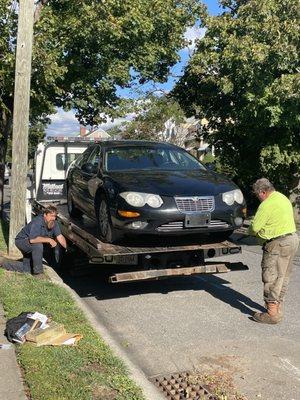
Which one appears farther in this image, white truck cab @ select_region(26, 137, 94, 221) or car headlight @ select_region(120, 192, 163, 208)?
white truck cab @ select_region(26, 137, 94, 221)

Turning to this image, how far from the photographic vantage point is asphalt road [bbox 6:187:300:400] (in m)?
4.85

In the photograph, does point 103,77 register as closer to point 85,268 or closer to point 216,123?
point 216,123

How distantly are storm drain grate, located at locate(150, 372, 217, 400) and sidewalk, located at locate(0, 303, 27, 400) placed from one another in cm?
113

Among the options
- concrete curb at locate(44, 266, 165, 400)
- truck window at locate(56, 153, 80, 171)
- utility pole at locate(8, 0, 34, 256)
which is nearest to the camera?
concrete curb at locate(44, 266, 165, 400)

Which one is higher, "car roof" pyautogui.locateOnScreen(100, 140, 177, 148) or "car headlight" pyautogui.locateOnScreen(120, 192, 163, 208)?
"car roof" pyautogui.locateOnScreen(100, 140, 177, 148)

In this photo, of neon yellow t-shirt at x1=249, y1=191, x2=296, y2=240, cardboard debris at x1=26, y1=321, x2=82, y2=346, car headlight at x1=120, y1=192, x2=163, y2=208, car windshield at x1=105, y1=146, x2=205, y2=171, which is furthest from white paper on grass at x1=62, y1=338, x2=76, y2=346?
car windshield at x1=105, y1=146, x2=205, y2=171

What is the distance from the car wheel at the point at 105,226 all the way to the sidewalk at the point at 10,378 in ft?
6.57

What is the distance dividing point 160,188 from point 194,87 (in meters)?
11.3

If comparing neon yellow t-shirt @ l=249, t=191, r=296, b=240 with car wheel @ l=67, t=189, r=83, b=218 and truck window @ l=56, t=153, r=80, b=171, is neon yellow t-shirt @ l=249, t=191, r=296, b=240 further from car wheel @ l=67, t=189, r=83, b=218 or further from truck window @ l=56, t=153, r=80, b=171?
truck window @ l=56, t=153, r=80, b=171

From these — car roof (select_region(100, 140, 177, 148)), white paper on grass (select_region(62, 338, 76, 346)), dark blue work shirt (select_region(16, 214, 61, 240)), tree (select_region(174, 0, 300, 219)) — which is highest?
tree (select_region(174, 0, 300, 219))

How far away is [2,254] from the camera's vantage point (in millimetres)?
9750

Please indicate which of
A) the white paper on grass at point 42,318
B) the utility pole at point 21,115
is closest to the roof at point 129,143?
the utility pole at point 21,115

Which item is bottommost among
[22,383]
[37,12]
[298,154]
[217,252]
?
[22,383]

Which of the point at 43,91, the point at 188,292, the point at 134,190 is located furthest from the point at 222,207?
the point at 43,91
